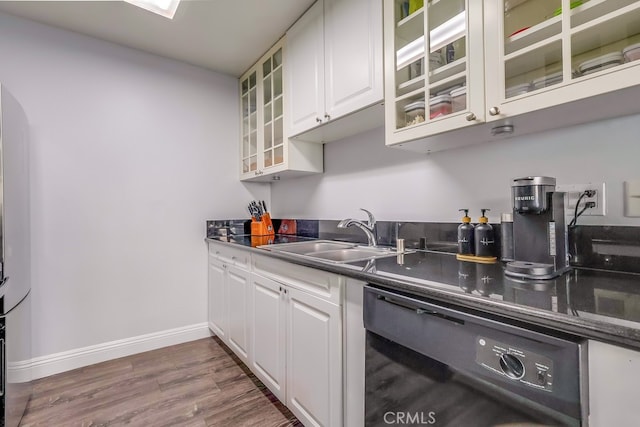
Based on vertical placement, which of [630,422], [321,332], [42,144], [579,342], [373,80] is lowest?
[321,332]

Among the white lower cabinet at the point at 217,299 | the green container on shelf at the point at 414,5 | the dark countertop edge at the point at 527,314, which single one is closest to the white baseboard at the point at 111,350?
the white lower cabinet at the point at 217,299

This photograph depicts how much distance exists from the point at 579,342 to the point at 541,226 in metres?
0.48

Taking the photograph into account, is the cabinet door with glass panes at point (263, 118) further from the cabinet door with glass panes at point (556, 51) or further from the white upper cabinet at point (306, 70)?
the cabinet door with glass panes at point (556, 51)

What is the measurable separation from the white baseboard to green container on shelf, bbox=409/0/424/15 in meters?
2.63

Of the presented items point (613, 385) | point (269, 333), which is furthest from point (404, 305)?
point (269, 333)

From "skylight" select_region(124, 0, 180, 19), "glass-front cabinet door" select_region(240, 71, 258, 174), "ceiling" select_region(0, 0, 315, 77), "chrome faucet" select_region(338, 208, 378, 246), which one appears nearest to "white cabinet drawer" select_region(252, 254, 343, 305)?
"chrome faucet" select_region(338, 208, 378, 246)

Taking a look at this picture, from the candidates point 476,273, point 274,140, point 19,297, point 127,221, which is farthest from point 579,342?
point 127,221

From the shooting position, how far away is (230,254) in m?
2.11

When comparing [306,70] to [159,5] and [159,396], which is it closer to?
[159,5]

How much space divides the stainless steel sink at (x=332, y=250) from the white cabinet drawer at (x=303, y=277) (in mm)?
87

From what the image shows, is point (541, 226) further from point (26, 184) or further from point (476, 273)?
point (26, 184)

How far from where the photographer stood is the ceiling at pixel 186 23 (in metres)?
1.81

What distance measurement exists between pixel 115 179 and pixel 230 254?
1057 millimetres

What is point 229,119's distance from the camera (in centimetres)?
274
